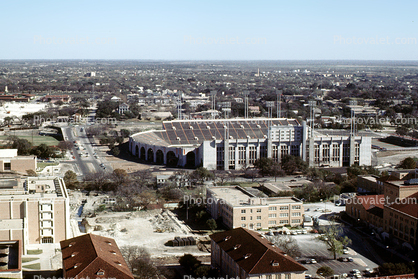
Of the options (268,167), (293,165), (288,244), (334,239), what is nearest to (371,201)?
(334,239)

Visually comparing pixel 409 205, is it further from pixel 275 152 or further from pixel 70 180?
pixel 70 180

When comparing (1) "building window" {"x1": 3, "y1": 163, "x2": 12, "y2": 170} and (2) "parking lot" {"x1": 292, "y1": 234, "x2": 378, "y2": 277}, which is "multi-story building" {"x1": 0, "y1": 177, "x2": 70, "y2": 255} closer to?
(2) "parking lot" {"x1": 292, "y1": 234, "x2": 378, "y2": 277}

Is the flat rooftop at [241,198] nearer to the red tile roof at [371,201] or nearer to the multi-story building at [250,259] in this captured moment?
the red tile roof at [371,201]

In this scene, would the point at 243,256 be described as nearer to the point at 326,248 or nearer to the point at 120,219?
the point at 326,248

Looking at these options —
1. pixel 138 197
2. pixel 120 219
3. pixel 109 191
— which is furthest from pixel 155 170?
pixel 120 219

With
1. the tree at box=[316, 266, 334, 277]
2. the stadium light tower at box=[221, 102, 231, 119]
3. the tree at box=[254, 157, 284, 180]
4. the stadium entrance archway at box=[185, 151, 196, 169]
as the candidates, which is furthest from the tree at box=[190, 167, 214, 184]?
the stadium light tower at box=[221, 102, 231, 119]

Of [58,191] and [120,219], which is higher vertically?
[58,191]
